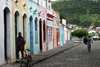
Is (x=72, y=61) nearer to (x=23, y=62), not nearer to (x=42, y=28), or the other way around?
(x=23, y=62)

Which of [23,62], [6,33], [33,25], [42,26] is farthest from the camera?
[42,26]

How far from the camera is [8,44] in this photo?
14758mm

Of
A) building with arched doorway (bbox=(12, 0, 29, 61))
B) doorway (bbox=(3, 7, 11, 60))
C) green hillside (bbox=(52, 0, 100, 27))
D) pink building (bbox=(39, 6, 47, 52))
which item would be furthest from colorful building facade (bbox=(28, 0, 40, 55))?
green hillside (bbox=(52, 0, 100, 27))

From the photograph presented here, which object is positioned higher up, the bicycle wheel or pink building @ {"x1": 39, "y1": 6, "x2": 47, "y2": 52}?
pink building @ {"x1": 39, "y1": 6, "x2": 47, "y2": 52}

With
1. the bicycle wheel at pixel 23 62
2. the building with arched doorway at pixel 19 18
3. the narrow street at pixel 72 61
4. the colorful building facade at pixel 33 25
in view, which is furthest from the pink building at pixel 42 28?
the bicycle wheel at pixel 23 62

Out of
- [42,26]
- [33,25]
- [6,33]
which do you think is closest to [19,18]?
[6,33]

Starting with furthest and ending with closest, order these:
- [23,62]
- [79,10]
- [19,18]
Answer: [79,10]
[19,18]
[23,62]

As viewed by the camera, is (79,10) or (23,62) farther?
(79,10)

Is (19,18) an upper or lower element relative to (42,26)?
upper

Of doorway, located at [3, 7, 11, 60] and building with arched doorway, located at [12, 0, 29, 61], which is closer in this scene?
doorway, located at [3, 7, 11, 60]

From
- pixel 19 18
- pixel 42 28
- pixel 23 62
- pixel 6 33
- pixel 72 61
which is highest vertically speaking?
pixel 19 18

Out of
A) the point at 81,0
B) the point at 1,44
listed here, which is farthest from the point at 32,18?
the point at 81,0

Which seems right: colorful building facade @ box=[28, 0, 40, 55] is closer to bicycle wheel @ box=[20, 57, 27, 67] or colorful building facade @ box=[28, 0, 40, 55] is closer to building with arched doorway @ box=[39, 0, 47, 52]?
building with arched doorway @ box=[39, 0, 47, 52]

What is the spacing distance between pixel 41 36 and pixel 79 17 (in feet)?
253
